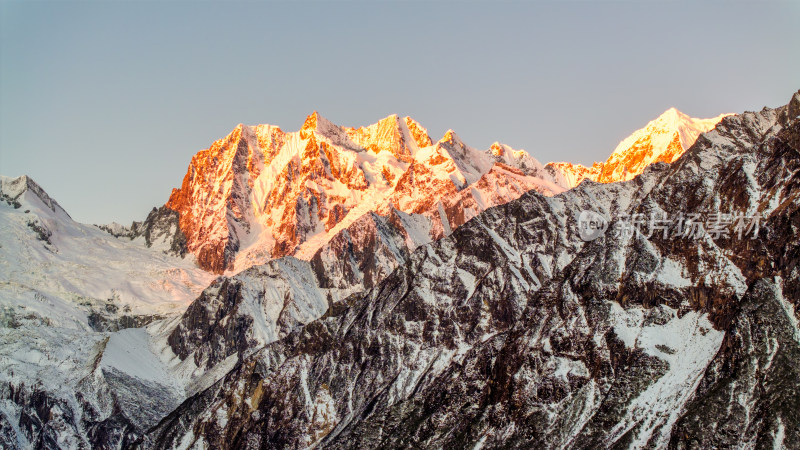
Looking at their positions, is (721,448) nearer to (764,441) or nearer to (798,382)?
(764,441)

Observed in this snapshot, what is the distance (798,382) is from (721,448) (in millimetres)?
21918

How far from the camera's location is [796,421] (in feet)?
630

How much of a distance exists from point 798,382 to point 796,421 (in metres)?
10.9

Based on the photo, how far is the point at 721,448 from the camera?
195875 mm

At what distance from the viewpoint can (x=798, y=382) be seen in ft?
656

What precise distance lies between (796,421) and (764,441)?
7617 millimetres

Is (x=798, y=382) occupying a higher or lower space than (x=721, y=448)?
higher

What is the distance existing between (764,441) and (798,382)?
16.8m

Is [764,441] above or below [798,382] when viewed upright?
below

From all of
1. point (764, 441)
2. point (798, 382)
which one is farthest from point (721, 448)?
point (798, 382)

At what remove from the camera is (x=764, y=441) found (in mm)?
191500

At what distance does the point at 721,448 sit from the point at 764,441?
342 inches
